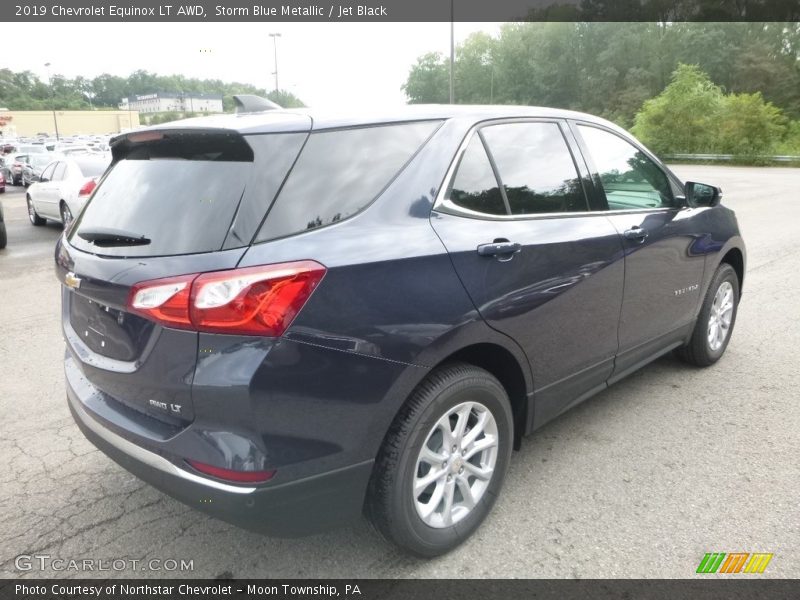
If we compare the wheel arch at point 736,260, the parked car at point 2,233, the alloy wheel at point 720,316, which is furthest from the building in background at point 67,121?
the alloy wheel at point 720,316

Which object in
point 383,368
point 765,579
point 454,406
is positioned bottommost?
point 765,579

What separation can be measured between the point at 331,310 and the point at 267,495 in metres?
0.62

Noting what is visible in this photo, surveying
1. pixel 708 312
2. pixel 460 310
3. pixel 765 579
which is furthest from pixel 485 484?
pixel 708 312

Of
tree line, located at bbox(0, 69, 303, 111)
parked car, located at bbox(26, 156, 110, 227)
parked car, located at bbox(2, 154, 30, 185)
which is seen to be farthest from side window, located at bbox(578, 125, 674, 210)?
tree line, located at bbox(0, 69, 303, 111)

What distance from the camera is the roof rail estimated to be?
281 centimetres

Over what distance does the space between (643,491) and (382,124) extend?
6.82 feet

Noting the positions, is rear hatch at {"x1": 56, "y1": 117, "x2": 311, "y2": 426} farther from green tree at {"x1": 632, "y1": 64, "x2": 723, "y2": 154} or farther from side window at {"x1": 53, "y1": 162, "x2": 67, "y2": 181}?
green tree at {"x1": 632, "y1": 64, "x2": 723, "y2": 154}

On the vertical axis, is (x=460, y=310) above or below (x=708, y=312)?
above

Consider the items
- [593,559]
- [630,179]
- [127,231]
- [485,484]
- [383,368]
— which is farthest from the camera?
[630,179]

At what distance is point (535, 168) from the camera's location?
3.00 metres

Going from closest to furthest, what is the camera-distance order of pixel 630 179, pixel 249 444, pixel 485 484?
1. pixel 249 444
2. pixel 485 484
3. pixel 630 179

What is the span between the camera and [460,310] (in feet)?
7.78

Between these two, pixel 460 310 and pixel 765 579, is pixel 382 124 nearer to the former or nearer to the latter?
pixel 460 310

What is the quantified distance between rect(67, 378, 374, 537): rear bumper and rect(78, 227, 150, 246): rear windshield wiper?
0.71 meters
